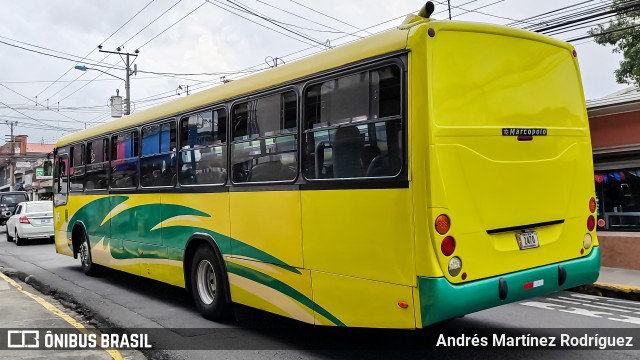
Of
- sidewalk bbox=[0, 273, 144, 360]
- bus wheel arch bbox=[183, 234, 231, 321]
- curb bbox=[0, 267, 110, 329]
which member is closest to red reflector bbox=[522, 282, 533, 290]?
bus wheel arch bbox=[183, 234, 231, 321]

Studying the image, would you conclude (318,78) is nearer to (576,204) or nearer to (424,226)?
(424,226)

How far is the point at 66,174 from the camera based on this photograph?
37.8 feet

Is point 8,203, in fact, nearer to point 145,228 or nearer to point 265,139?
point 145,228

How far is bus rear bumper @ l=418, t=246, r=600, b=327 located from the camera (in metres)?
4.12

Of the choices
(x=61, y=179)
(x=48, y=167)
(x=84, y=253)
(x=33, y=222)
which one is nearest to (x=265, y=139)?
(x=84, y=253)

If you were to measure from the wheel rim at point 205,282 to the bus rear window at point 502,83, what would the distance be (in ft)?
13.0

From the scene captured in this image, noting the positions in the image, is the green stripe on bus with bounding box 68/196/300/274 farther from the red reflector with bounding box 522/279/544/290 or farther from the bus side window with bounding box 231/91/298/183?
the red reflector with bounding box 522/279/544/290

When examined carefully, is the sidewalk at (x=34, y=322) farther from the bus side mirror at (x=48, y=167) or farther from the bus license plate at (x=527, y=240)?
the bus license plate at (x=527, y=240)

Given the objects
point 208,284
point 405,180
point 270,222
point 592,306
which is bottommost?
point 592,306

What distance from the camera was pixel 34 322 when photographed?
6.73 meters

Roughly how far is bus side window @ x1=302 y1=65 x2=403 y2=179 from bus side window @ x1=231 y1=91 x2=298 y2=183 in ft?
0.82

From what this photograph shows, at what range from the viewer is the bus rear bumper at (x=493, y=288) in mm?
4121

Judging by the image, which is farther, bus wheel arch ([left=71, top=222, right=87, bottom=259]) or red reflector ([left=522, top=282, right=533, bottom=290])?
bus wheel arch ([left=71, top=222, right=87, bottom=259])

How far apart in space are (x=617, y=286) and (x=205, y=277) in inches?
255
